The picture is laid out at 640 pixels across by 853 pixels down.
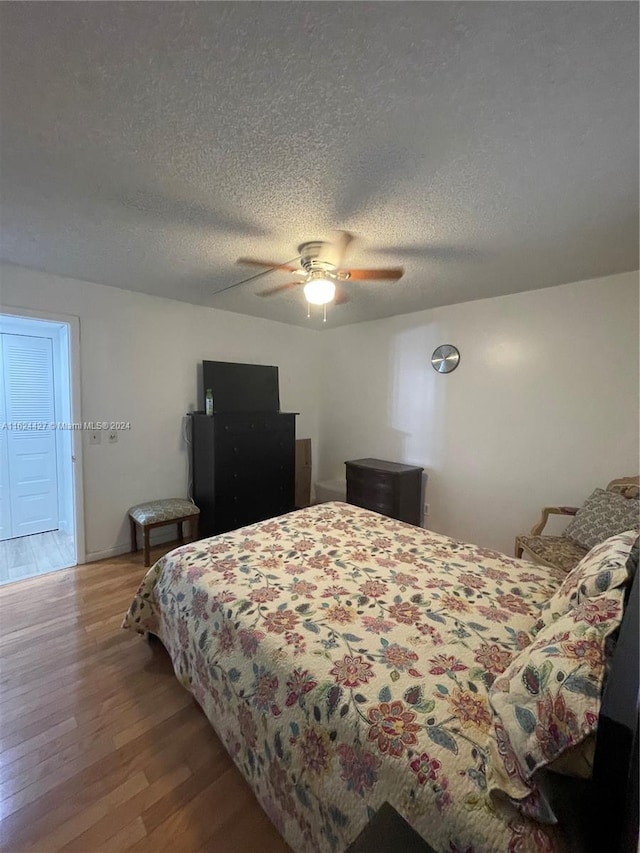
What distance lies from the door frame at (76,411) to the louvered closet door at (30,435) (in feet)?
3.61

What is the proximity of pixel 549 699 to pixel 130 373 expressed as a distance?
3.51 m

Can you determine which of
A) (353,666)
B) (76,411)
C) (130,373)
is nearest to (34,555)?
(76,411)

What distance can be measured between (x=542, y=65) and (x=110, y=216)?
1.91 meters

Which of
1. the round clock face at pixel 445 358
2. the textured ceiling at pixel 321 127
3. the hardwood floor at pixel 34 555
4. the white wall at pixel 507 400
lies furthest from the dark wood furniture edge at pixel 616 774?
the hardwood floor at pixel 34 555

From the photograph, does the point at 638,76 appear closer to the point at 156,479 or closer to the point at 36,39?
the point at 36,39

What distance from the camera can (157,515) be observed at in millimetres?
3031

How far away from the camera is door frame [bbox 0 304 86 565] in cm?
279

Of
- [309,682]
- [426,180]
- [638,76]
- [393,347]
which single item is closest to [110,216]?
[426,180]

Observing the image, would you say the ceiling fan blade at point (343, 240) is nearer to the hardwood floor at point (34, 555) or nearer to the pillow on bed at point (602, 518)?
the pillow on bed at point (602, 518)

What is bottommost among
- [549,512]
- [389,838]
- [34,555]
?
[34,555]

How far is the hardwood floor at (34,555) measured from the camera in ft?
9.52

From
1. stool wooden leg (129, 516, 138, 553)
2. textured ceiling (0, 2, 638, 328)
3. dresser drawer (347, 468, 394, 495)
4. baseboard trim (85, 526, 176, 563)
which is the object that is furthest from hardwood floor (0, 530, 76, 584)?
dresser drawer (347, 468, 394, 495)

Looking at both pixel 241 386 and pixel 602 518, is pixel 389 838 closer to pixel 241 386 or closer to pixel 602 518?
pixel 602 518

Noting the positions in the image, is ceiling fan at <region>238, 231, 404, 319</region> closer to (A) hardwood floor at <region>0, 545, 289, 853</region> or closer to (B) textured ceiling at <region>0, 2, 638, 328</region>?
(B) textured ceiling at <region>0, 2, 638, 328</region>
